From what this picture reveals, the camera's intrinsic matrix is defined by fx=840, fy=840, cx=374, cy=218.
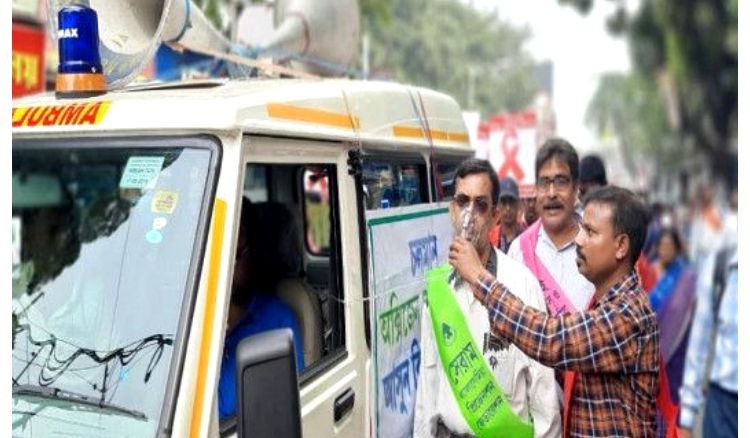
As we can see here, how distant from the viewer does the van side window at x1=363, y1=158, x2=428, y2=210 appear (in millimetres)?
3014

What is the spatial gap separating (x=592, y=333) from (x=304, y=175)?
224cm

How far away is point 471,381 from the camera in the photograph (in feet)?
8.47

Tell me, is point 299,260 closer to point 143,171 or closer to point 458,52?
point 143,171

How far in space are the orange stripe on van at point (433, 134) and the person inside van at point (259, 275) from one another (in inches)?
23.3

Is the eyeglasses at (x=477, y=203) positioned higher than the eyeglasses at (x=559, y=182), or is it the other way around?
the eyeglasses at (x=559, y=182)

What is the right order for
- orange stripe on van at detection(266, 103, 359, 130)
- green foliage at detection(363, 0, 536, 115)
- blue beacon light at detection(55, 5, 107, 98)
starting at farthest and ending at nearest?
green foliage at detection(363, 0, 536, 115) < blue beacon light at detection(55, 5, 107, 98) < orange stripe on van at detection(266, 103, 359, 130)

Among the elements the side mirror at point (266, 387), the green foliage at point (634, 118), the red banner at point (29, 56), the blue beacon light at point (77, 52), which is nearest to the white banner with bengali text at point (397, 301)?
the blue beacon light at point (77, 52)

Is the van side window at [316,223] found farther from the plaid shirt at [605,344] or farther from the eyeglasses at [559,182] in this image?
the plaid shirt at [605,344]

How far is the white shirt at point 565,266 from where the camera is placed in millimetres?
3254

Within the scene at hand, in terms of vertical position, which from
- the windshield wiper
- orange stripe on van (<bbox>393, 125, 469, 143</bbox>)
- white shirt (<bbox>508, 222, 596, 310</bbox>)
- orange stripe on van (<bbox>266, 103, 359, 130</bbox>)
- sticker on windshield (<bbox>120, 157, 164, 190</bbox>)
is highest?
orange stripe on van (<bbox>393, 125, 469, 143</bbox>)

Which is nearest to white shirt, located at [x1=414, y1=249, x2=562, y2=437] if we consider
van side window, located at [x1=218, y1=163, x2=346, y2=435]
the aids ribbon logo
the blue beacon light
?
van side window, located at [x1=218, y1=163, x2=346, y2=435]

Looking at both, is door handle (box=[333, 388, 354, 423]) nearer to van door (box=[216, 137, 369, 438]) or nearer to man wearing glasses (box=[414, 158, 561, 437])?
van door (box=[216, 137, 369, 438])

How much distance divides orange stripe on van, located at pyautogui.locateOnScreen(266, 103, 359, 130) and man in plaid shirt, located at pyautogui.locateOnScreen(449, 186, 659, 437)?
0.61 metres

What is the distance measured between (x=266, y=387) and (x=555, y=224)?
2.03 meters
